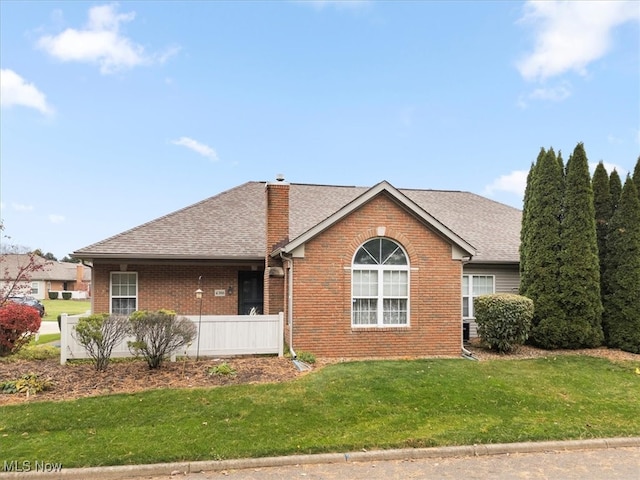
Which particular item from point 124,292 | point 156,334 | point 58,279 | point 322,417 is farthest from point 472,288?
point 58,279

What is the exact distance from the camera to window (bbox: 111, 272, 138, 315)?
1370cm

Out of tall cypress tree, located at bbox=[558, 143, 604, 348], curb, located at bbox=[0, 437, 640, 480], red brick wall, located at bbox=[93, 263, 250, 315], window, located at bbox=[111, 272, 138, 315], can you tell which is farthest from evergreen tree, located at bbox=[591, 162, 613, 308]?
window, located at bbox=[111, 272, 138, 315]

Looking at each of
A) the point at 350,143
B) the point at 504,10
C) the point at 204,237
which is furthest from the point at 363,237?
the point at 350,143

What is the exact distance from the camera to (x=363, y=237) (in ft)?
37.5

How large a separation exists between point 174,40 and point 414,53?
8527mm

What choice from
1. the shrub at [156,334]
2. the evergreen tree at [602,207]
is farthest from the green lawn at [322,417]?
the evergreen tree at [602,207]

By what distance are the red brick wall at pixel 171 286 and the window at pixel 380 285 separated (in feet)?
15.9

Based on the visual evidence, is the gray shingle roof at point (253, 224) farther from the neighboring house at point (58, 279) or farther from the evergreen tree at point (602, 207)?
the neighboring house at point (58, 279)

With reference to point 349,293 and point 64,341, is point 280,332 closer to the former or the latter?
A: point 349,293

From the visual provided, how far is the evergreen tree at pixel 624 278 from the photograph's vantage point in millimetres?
12531

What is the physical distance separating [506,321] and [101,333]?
9.78 meters

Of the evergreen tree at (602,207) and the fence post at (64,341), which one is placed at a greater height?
the evergreen tree at (602,207)

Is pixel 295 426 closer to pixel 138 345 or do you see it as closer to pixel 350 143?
pixel 138 345

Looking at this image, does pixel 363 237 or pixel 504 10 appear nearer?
pixel 363 237
